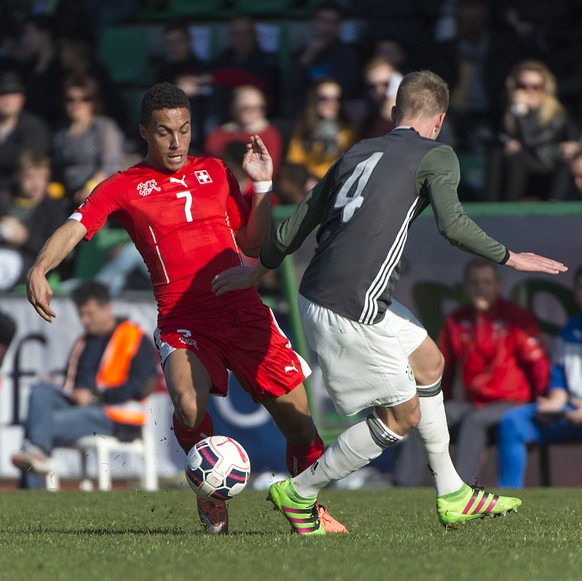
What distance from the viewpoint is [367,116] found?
13.8m

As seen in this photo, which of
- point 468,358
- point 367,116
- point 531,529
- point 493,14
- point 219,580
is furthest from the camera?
point 493,14

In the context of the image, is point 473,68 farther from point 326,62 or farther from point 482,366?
point 482,366

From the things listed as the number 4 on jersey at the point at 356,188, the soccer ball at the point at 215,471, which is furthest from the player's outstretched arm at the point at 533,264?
the soccer ball at the point at 215,471

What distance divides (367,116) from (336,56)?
1574 millimetres

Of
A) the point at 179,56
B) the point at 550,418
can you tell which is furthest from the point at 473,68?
the point at 550,418

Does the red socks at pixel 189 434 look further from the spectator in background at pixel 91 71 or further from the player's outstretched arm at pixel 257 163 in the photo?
the spectator in background at pixel 91 71

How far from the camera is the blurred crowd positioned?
1284 cm

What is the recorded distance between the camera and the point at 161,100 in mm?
7020

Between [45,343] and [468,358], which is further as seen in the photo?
[45,343]

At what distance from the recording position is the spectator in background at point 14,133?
1527cm

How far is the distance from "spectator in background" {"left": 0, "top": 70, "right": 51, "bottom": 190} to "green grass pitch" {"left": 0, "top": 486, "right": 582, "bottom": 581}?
270 inches

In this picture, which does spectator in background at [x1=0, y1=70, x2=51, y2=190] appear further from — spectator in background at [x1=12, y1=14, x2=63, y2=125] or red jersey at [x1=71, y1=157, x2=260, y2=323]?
red jersey at [x1=71, y1=157, x2=260, y2=323]

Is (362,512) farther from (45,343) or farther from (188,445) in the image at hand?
(45,343)

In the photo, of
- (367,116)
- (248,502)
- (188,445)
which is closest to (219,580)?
(188,445)
